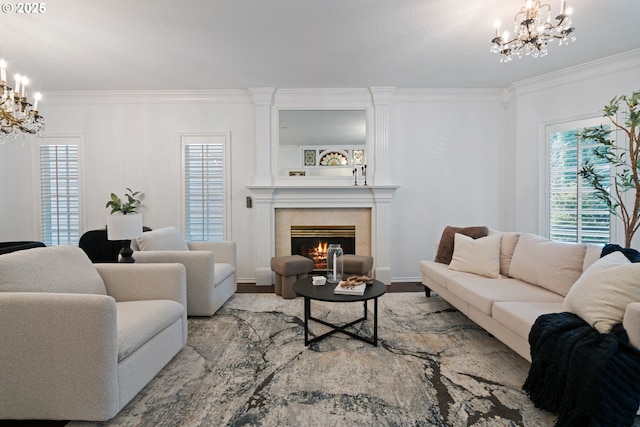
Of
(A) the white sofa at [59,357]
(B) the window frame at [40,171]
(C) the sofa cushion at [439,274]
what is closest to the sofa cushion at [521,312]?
(C) the sofa cushion at [439,274]

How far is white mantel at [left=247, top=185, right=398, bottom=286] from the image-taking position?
4.55 meters

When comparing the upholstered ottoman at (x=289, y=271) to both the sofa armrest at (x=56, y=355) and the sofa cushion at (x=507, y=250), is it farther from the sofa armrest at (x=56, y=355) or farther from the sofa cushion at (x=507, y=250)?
the sofa armrest at (x=56, y=355)

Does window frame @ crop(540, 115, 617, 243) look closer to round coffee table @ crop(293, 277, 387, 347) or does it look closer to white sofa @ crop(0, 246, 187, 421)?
round coffee table @ crop(293, 277, 387, 347)

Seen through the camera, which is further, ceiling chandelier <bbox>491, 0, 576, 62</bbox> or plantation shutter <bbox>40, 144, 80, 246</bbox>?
plantation shutter <bbox>40, 144, 80, 246</bbox>

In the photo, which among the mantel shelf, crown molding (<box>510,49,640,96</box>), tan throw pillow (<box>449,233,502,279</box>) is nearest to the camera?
tan throw pillow (<box>449,233,502,279</box>)

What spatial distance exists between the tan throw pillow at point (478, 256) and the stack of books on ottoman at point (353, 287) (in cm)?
114

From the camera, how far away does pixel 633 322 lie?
1.55 metres

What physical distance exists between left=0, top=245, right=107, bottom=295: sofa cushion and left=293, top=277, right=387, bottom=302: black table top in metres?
1.48

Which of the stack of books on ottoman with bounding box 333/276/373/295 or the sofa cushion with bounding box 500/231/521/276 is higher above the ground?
the sofa cushion with bounding box 500/231/521/276

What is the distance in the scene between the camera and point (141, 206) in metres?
4.72

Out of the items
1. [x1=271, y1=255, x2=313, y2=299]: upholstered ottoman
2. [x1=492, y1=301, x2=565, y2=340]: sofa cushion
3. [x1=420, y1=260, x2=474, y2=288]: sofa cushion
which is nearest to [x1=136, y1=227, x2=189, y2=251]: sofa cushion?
[x1=271, y1=255, x2=313, y2=299]: upholstered ottoman

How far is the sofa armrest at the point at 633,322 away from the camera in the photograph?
5.04 feet

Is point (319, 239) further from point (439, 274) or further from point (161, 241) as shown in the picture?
point (161, 241)

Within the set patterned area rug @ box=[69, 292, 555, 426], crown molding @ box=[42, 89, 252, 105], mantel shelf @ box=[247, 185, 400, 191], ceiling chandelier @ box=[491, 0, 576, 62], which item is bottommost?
patterned area rug @ box=[69, 292, 555, 426]
